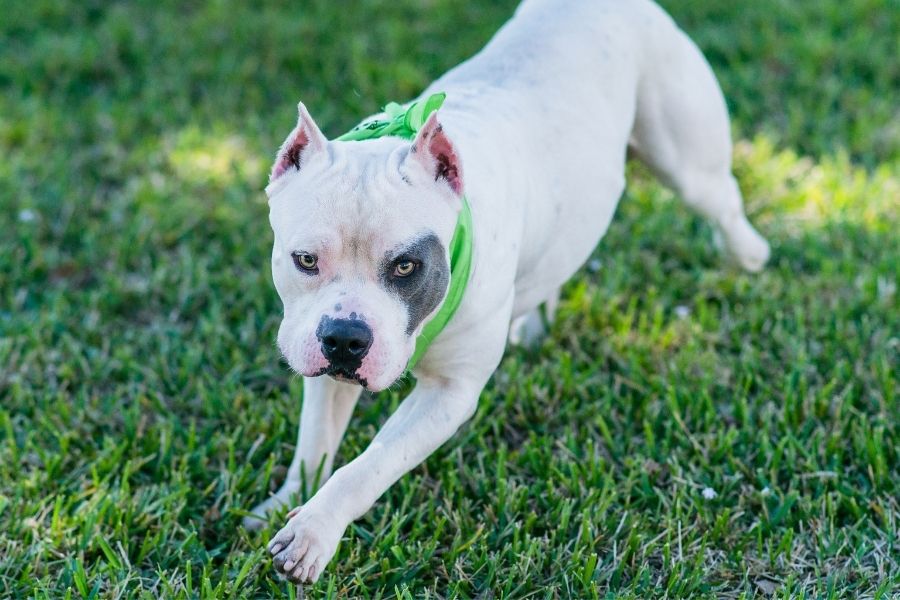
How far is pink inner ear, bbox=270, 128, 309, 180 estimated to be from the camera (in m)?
2.96

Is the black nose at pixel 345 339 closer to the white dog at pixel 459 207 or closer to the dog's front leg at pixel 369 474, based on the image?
the white dog at pixel 459 207

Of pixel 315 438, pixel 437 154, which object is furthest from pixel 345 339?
pixel 315 438

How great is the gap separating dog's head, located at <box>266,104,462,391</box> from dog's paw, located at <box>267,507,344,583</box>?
0.40 m

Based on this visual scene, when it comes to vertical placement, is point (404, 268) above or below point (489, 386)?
above

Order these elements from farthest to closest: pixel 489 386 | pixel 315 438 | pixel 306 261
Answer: pixel 489 386
pixel 315 438
pixel 306 261

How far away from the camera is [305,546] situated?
2.94 metres

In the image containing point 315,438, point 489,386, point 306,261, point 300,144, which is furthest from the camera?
point 489,386

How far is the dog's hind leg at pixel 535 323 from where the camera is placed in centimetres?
461

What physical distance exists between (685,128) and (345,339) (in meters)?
2.03

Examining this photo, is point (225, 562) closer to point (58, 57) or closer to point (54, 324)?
point (54, 324)

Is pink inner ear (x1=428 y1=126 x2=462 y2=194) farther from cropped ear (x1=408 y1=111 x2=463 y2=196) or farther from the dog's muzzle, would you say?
the dog's muzzle

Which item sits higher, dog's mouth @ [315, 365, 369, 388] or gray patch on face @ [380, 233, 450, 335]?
gray patch on face @ [380, 233, 450, 335]

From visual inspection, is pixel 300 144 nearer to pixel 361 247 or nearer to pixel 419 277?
pixel 361 247

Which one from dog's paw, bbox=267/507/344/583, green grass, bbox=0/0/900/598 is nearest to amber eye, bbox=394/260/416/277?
dog's paw, bbox=267/507/344/583
